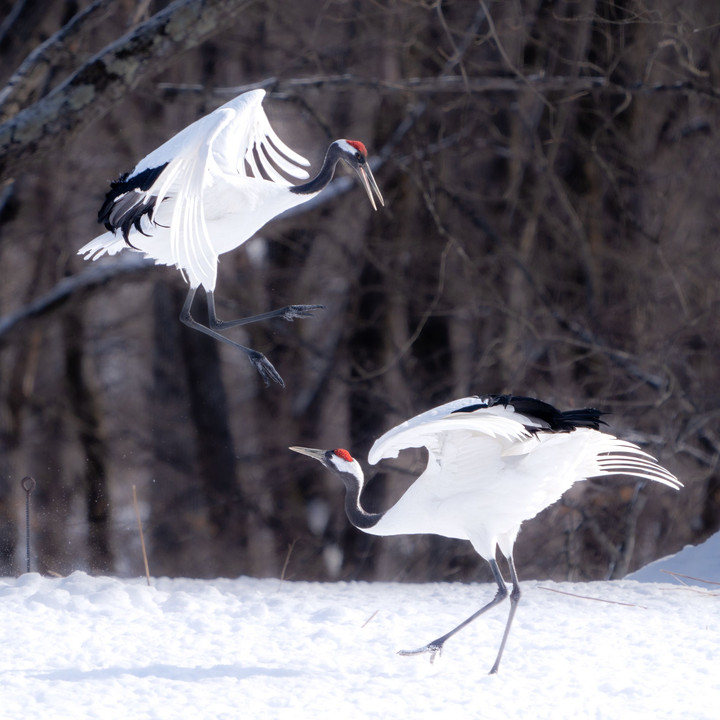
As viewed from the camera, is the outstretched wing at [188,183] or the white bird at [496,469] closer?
the outstretched wing at [188,183]

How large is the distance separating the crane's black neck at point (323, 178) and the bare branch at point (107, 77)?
2.51 metres

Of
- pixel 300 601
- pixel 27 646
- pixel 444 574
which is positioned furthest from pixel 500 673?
pixel 444 574

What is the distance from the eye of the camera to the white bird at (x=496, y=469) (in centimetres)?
437

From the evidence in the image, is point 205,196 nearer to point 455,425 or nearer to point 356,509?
point 455,425

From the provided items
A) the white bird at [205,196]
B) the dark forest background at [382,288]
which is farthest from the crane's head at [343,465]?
the dark forest background at [382,288]

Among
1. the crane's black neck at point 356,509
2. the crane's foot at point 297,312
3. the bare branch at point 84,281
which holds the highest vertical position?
the bare branch at point 84,281


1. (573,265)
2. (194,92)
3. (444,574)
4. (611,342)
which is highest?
Result: (194,92)

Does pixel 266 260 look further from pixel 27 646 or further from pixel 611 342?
pixel 27 646

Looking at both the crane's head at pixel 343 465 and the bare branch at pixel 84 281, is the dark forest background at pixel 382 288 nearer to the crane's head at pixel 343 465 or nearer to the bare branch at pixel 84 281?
the bare branch at pixel 84 281

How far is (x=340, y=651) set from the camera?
4.70 metres

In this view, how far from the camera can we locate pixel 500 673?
14.4 feet

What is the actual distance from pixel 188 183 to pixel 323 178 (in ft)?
2.00

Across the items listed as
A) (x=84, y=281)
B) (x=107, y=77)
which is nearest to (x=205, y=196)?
(x=107, y=77)

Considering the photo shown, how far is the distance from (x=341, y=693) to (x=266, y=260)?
7593 millimetres
